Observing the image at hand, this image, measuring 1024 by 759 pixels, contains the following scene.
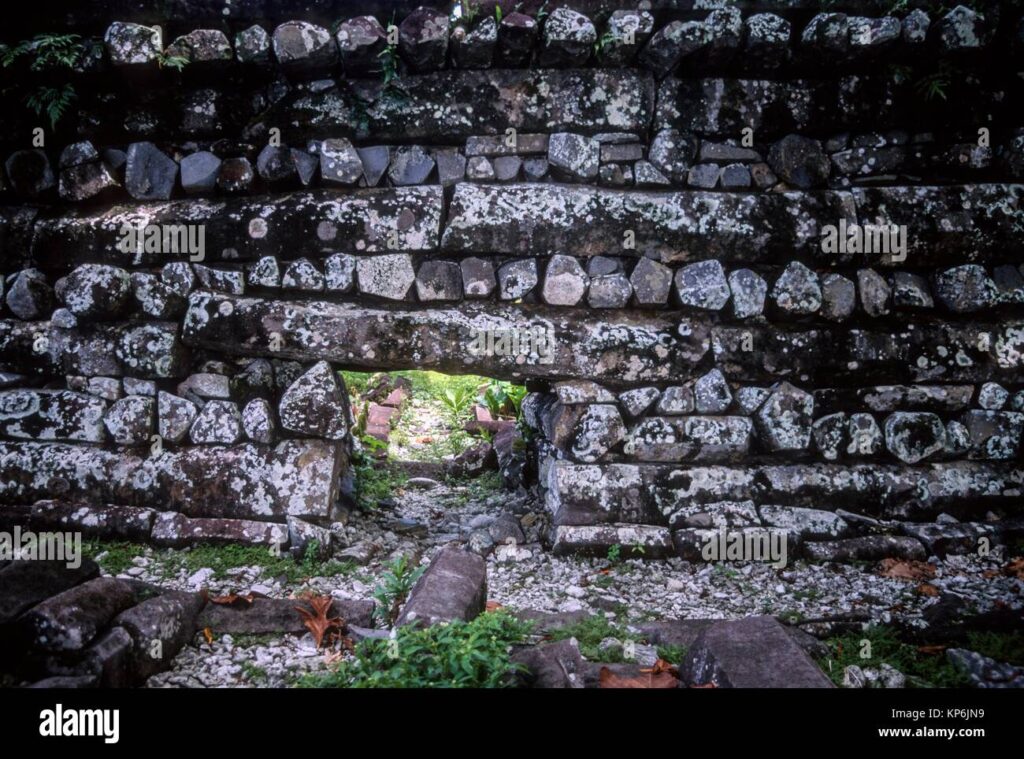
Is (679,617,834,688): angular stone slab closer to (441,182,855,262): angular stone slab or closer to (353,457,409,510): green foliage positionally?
(441,182,855,262): angular stone slab

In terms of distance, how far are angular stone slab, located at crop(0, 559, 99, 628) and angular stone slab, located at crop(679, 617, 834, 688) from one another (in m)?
3.06

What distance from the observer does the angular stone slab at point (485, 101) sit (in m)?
4.30

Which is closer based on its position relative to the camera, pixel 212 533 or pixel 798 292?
pixel 212 533

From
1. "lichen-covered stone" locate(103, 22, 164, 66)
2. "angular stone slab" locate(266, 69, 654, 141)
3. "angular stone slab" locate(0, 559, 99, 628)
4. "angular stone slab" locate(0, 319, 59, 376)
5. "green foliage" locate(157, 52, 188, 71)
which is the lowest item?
"angular stone slab" locate(0, 559, 99, 628)

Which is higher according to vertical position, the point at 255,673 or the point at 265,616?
the point at 265,616

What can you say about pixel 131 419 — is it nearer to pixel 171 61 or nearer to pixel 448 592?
pixel 171 61

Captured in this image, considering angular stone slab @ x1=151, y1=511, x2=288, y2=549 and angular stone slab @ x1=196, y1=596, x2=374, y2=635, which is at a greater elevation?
angular stone slab @ x1=151, y1=511, x2=288, y2=549

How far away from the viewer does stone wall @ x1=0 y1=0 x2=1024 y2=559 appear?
14.1ft

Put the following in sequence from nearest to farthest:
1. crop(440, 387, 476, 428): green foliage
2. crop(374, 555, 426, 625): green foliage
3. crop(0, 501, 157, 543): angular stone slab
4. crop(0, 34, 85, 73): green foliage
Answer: crop(374, 555, 426, 625): green foliage < crop(0, 34, 85, 73): green foliage < crop(0, 501, 157, 543): angular stone slab < crop(440, 387, 476, 428): green foliage

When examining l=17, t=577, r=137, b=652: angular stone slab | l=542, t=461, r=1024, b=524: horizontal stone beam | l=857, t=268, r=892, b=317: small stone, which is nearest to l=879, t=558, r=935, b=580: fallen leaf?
l=542, t=461, r=1024, b=524: horizontal stone beam

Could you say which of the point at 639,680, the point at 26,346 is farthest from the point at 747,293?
the point at 26,346

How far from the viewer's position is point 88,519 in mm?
4270

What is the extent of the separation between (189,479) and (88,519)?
706 mm

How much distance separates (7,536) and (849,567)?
5.60 m
